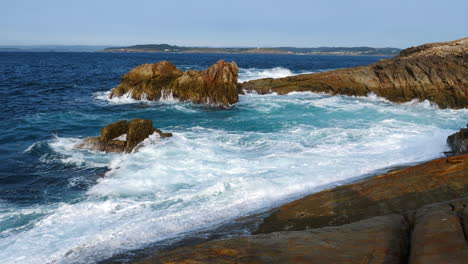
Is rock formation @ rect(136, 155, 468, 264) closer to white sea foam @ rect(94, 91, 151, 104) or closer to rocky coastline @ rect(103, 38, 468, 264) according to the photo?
rocky coastline @ rect(103, 38, 468, 264)

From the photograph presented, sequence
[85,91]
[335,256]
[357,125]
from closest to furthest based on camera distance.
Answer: [335,256] → [357,125] → [85,91]

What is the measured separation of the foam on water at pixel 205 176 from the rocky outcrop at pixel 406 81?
6167mm

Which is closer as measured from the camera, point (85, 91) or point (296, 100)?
point (296, 100)

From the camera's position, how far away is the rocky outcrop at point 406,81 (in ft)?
81.4

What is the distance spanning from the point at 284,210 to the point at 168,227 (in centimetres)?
237

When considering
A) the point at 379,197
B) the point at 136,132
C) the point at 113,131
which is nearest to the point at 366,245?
the point at 379,197

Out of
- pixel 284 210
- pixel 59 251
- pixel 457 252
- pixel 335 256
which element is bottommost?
pixel 59 251

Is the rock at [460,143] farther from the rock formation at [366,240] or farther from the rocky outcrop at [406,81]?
the rocky outcrop at [406,81]

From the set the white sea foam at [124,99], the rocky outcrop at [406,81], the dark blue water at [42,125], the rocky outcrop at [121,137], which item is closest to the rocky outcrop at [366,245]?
the dark blue water at [42,125]

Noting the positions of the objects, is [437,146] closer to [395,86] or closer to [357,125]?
[357,125]

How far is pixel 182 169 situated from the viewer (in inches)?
440

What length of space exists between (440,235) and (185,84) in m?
23.3

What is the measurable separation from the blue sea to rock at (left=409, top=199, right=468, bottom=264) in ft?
10.8

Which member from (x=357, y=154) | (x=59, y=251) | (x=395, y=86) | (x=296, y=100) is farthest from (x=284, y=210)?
(x=395, y=86)
